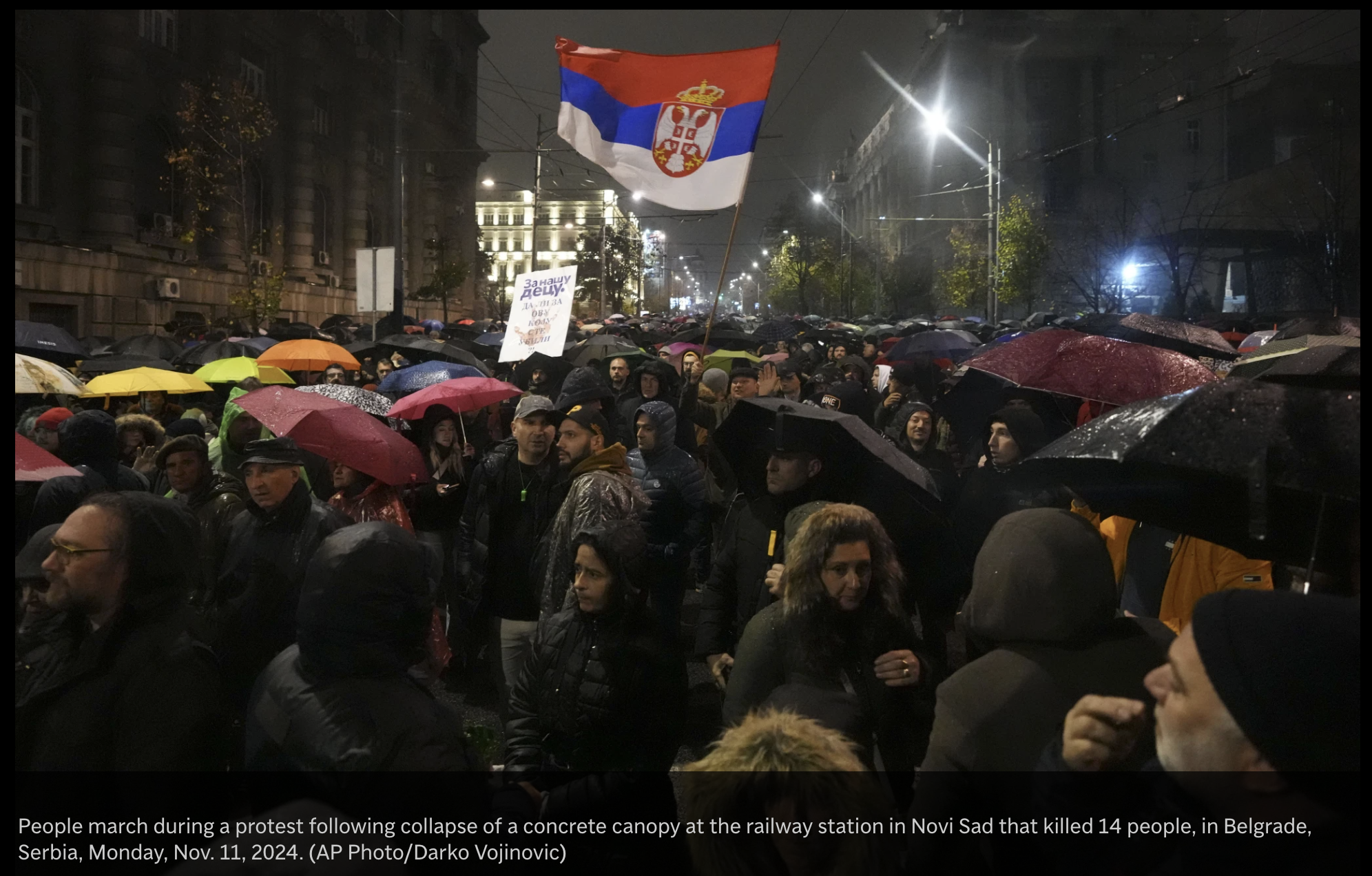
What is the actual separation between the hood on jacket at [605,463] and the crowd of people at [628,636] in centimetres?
2

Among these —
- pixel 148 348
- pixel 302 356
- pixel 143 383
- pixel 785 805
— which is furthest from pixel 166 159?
pixel 785 805

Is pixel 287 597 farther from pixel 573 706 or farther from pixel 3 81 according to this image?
pixel 3 81

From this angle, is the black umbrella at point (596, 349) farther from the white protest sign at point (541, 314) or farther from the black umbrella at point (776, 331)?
the black umbrella at point (776, 331)

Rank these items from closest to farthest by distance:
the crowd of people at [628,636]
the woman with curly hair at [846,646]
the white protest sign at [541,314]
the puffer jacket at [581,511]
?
the crowd of people at [628,636] → the woman with curly hair at [846,646] → the puffer jacket at [581,511] → the white protest sign at [541,314]

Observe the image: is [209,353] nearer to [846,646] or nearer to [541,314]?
[541,314]

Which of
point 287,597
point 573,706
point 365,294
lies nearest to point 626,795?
point 573,706

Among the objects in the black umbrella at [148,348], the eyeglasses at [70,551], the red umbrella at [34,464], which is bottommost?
the eyeglasses at [70,551]

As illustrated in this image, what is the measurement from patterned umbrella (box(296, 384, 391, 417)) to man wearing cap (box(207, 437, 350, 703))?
146 cm

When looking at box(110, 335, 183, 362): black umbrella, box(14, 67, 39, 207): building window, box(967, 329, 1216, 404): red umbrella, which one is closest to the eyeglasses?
box(967, 329, 1216, 404): red umbrella

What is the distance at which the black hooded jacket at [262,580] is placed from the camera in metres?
3.88

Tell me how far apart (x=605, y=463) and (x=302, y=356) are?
7491 millimetres

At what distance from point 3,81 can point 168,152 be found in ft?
103

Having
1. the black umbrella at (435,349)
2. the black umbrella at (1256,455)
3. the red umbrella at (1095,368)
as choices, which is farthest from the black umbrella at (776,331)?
the black umbrella at (1256,455)

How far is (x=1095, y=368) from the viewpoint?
19.1ft
